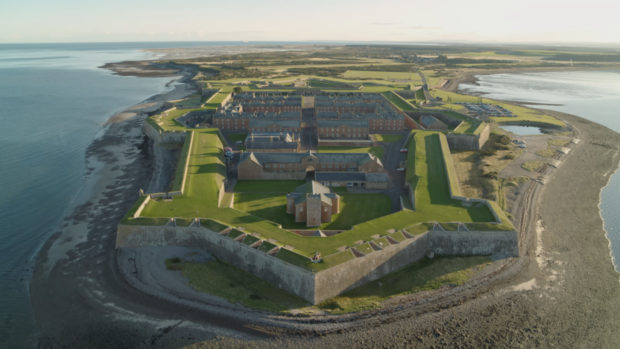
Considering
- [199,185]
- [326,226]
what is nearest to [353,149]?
[326,226]

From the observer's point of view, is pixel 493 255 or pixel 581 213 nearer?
pixel 493 255

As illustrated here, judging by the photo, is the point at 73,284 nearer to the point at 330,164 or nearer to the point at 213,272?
the point at 213,272

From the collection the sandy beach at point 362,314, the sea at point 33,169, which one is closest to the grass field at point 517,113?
the sandy beach at point 362,314

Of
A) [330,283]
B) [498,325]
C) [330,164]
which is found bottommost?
[498,325]

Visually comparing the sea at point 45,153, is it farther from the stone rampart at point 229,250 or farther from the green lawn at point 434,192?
the green lawn at point 434,192

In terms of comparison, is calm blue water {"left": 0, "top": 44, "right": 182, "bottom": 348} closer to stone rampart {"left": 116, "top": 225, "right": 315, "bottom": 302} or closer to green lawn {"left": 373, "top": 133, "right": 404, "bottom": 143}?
stone rampart {"left": 116, "top": 225, "right": 315, "bottom": 302}

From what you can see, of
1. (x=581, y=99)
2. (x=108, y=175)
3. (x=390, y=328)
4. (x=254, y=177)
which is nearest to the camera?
(x=390, y=328)

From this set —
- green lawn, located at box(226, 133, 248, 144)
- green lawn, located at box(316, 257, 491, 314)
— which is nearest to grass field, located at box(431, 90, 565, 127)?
green lawn, located at box(226, 133, 248, 144)

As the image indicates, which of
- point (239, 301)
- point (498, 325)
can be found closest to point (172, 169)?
point (239, 301)
